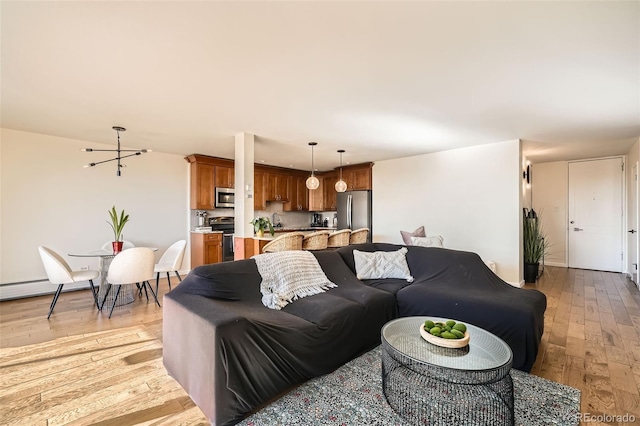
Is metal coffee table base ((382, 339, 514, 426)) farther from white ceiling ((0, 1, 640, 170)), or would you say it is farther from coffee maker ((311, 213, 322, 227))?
coffee maker ((311, 213, 322, 227))

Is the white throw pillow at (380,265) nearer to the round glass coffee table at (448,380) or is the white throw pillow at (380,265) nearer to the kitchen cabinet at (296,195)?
the round glass coffee table at (448,380)

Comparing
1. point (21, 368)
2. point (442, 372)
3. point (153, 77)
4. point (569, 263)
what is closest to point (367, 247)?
point (442, 372)

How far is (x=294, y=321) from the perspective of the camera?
6.73 ft

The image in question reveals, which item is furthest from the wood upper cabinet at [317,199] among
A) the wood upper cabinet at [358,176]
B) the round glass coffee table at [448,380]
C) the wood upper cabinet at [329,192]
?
the round glass coffee table at [448,380]

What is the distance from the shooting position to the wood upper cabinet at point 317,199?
810 cm

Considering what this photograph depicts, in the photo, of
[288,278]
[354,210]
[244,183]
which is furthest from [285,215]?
Answer: [288,278]

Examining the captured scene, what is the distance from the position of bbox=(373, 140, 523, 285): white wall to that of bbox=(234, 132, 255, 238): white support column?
10.6 ft

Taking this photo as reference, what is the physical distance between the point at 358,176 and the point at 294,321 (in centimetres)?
535

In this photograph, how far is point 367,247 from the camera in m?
3.75

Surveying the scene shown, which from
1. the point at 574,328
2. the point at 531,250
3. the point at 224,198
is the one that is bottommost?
the point at 574,328

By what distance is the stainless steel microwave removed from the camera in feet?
20.2

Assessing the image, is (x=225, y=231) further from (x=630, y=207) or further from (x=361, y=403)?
(x=630, y=207)

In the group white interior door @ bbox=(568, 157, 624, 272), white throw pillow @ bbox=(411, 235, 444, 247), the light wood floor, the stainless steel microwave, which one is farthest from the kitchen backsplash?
white interior door @ bbox=(568, 157, 624, 272)

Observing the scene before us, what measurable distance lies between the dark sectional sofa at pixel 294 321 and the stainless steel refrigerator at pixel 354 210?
3.45 m
